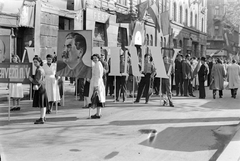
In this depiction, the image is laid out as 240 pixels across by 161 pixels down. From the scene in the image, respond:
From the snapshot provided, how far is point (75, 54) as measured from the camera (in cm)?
1091

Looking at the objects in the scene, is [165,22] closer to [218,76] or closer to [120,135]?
[218,76]

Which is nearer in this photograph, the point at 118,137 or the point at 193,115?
the point at 118,137

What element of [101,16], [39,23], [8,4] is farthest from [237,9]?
[8,4]

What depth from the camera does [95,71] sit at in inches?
405

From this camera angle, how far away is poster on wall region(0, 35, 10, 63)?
9642 millimetres

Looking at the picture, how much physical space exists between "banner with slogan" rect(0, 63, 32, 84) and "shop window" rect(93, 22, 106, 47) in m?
15.1

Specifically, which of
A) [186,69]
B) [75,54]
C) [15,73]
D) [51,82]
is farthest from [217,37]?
[15,73]

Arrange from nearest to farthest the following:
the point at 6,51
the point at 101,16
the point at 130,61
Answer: the point at 6,51 < the point at 130,61 < the point at 101,16

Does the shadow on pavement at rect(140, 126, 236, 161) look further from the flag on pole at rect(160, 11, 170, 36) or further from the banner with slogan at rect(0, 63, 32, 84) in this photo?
the flag on pole at rect(160, 11, 170, 36)

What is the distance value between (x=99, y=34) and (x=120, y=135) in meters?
18.5

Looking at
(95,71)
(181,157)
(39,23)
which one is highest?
Result: (39,23)

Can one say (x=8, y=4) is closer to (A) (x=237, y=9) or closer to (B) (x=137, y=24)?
(B) (x=137, y=24)

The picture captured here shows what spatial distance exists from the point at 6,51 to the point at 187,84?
10.7 m

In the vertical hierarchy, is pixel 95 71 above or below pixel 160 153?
above
